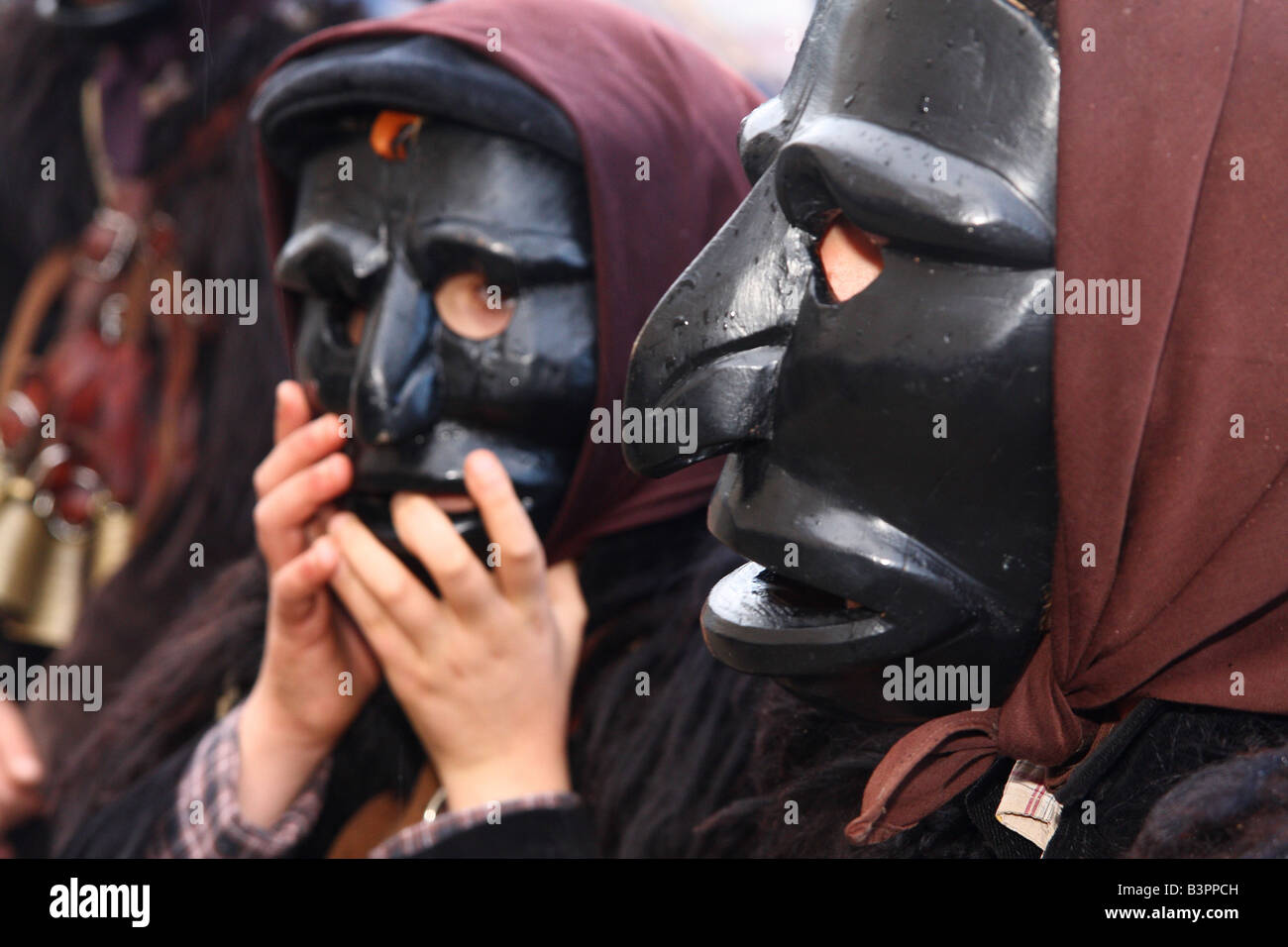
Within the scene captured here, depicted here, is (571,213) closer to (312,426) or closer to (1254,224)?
(312,426)

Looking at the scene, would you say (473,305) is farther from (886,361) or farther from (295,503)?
(886,361)

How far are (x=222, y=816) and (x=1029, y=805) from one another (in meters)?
0.70

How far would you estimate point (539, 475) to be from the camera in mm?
1017

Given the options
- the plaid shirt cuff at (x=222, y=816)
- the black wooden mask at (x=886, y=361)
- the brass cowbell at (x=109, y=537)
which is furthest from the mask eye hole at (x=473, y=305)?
the brass cowbell at (x=109, y=537)

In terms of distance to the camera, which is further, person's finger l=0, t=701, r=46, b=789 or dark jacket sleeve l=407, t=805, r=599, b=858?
person's finger l=0, t=701, r=46, b=789

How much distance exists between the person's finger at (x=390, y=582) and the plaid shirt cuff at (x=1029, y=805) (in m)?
0.47

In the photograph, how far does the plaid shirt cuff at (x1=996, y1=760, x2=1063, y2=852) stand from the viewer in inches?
28.0

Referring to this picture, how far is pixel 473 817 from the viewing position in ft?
3.33

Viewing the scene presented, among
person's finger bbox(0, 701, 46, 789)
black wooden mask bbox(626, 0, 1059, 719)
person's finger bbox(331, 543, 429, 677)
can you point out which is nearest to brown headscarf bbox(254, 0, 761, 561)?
person's finger bbox(331, 543, 429, 677)

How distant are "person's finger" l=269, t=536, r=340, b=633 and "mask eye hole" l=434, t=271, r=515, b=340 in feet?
0.68

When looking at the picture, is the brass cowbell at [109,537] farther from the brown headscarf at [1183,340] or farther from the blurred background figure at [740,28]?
the brown headscarf at [1183,340]

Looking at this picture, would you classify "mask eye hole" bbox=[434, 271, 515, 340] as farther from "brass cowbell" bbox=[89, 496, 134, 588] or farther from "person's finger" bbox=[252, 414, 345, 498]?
"brass cowbell" bbox=[89, 496, 134, 588]

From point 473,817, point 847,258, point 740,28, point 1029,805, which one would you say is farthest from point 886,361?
point 740,28

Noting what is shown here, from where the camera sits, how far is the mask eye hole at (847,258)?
2.22 ft
